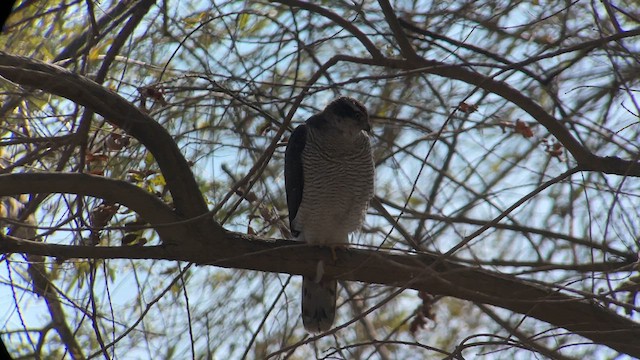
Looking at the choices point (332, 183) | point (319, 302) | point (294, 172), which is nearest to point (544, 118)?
point (332, 183)

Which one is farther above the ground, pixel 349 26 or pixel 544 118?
pixel 349 26

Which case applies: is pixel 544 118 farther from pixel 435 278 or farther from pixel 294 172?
pixel 294 172

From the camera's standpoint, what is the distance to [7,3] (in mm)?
3516

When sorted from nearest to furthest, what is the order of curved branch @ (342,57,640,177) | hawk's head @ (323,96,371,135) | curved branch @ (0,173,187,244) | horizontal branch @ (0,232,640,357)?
curved branch @ (0,173,187,244)
horizontal branch @ (0,232,640,357)
curved branch @ (342,57,640,177)
hawk's head @ (323,96,371,135)

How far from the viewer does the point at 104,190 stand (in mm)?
3299

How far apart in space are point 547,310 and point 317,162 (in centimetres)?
170

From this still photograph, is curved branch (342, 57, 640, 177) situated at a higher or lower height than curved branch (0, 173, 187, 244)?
higher

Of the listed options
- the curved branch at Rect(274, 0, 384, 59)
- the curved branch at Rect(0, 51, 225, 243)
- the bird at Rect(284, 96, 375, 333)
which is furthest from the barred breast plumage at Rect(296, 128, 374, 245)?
the curved branch at Rect(0, 51, 225, 243)

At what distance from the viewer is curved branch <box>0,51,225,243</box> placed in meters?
3.18

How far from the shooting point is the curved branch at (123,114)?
318 cm

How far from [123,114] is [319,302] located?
2065mm

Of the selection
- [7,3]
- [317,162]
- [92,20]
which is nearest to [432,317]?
[317,162]

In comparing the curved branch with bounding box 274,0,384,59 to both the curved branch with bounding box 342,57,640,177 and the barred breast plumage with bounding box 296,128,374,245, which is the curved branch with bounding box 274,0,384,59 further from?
the barred breast plumage with bounding box 296,128,374,245

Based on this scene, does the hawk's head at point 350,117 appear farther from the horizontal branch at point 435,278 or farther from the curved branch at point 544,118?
the horizontal branch at point 435,278
